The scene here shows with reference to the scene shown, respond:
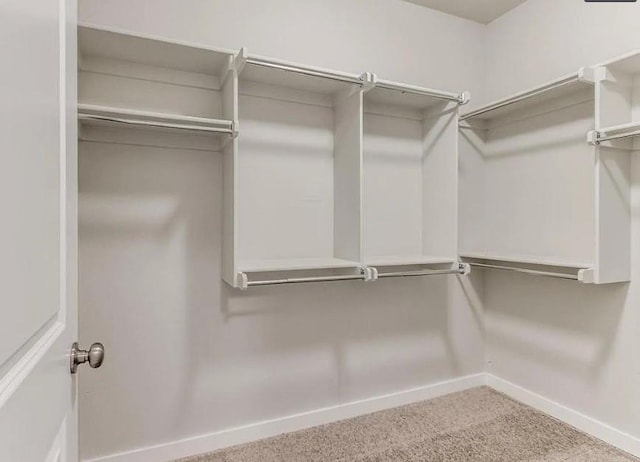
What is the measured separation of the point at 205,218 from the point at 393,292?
1177mm

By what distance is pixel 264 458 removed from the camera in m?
1.84

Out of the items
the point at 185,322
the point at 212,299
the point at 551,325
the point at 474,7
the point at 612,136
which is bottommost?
the point at 551,325

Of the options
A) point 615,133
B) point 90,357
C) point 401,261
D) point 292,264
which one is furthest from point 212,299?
point 615,133

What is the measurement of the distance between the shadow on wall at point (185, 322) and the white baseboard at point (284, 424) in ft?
0.13

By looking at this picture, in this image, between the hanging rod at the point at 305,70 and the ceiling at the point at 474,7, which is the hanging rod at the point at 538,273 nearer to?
the hanging rod at the point at 305,70

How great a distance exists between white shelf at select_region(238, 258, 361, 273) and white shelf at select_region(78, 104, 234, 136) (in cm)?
61

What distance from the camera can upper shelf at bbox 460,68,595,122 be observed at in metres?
1.81

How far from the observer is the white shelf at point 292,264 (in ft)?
5.80

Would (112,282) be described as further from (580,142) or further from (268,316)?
(580,142)

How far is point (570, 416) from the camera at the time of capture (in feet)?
7.00

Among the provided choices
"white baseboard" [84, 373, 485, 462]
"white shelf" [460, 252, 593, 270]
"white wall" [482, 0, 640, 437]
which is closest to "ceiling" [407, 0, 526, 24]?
"white wall" [482, 0, 640, 437]

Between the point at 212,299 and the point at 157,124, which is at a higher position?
the point at 157,124

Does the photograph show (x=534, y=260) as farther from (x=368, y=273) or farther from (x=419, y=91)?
(x=419, y=91)

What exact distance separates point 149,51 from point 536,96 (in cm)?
192
